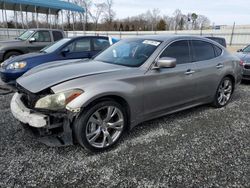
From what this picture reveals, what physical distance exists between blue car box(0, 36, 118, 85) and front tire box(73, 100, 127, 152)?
356 centimetres

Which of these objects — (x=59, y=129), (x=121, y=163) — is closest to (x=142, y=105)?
(x=121, y=163)

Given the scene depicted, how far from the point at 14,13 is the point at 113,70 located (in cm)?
2905

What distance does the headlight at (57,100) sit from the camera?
8.60 feet

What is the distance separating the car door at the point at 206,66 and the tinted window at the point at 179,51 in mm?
183

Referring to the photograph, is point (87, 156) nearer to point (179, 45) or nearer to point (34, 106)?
point (34, 106)

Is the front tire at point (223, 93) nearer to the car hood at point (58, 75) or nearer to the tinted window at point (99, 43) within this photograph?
the car hood at point (58, 75)

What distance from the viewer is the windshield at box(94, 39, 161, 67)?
3.45 meters

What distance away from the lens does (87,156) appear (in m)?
2.90

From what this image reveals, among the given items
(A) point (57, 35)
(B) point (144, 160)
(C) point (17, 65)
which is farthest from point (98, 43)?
(B) point (144, 160)

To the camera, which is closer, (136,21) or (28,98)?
(28,98)

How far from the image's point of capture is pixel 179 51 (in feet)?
12.6

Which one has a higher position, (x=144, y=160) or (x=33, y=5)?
(x=33, y=5)

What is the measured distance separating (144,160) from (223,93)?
297 centimetres

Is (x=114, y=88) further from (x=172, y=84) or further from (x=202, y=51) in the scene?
(x=202, y=51)
